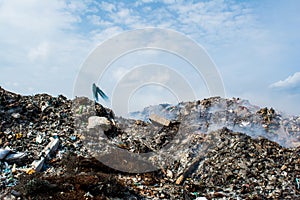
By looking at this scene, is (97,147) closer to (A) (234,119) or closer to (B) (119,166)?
(B) (119,166)

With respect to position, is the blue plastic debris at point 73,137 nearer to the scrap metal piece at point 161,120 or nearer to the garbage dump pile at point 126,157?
the garbage dump pile at point 126,157

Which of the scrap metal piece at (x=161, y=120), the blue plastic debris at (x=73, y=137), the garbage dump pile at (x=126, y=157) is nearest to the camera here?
the garbage dump pile at (x=126, y=157)

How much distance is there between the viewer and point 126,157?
753cm

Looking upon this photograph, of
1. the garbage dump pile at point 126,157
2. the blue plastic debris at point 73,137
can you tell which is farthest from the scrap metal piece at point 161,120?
the blue plastic debris at point 73,137

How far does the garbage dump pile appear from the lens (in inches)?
222

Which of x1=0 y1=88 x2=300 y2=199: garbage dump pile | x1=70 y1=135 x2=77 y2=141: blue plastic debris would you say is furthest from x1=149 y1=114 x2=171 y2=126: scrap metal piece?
x1=70 y1=135 x2=77 y2=141: blue plastic debris

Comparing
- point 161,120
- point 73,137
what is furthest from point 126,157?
point 161,120

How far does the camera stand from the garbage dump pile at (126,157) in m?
5.63

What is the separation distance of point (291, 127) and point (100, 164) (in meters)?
7.73

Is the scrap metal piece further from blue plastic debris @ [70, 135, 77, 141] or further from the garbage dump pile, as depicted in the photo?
blue plastic debris @ [70, 135, 77, 141]

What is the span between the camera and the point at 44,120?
27.4 feet

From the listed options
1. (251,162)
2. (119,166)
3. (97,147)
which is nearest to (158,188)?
(119,166)

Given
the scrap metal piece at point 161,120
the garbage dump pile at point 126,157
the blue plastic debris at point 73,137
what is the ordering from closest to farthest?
1. the garbage dump pile at point 126,157
2. the blue plastic debris at point 73,137
3. the scrap metal piece at point 161,120

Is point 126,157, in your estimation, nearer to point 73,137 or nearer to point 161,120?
point 73,137
